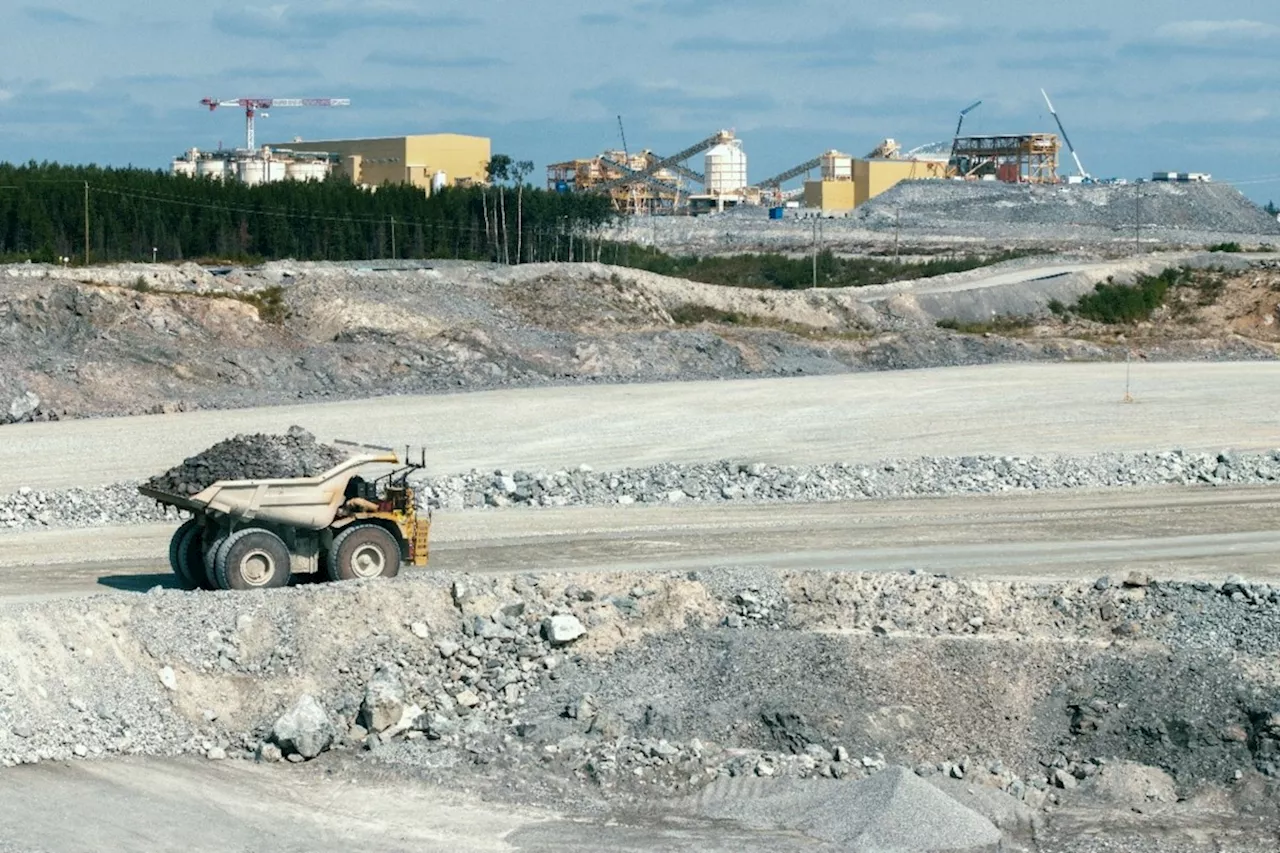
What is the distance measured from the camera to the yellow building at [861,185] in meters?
139

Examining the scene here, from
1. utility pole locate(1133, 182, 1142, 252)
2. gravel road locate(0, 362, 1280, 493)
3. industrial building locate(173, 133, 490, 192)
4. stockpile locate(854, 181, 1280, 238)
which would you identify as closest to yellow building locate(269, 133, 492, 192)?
industrial building locate(173, 133, 490, 192)

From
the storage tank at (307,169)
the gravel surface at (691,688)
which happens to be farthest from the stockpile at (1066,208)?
the gravel surface at (691,688)

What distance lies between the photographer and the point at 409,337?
49406mm

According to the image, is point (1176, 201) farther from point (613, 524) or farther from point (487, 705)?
point (487, 705)

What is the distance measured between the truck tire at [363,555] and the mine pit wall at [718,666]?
92 centimetres

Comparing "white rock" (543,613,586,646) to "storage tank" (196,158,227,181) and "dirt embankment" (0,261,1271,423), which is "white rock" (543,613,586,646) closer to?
"dirt embankment" (0,261,1271,423)

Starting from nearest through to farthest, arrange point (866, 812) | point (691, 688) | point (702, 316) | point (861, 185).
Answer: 1. point (866, 812)
2. point (691, 688)
3. point (702, 316)
4. point (861, 185)

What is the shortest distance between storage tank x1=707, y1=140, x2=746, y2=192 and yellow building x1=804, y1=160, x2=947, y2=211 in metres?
6.84

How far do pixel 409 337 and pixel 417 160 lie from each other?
5566cm

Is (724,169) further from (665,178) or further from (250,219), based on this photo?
(250,219)

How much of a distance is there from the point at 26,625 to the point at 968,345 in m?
42.8

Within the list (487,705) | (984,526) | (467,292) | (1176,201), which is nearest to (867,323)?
(467,292)

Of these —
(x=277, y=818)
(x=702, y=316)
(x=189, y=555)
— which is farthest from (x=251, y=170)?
(x=277, y=818)

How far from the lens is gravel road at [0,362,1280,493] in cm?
3500
